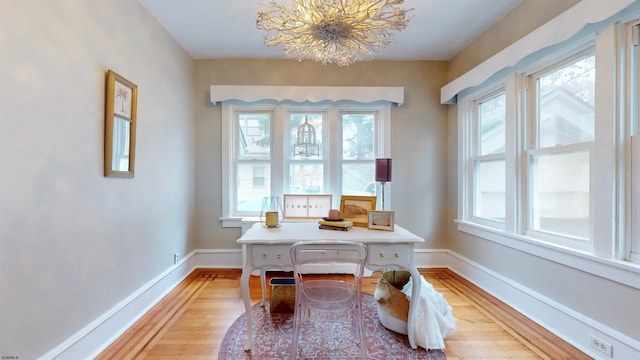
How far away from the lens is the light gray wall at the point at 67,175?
1.31 m

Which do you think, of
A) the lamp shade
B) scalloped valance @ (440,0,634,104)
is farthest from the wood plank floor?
scalloped valance @ (440,0,634,104)

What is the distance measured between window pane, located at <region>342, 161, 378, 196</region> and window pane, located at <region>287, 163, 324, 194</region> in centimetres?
32

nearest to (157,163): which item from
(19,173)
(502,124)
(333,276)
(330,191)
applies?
(19,173)

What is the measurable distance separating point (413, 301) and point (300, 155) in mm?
2243

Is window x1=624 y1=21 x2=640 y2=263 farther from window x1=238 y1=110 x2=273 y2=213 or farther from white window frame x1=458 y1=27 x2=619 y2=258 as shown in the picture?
window x1=238 y1=110 x2=273 y2=213

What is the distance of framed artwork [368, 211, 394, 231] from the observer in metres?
2.07

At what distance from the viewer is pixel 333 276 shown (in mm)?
3203

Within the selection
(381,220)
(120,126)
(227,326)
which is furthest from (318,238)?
(120,126)

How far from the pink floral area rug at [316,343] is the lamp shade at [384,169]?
136cm

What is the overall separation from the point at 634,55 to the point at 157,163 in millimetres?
3607

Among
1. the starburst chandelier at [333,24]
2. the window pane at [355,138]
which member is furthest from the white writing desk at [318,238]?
the window pane at [355,138]

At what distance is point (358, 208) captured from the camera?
225 cm

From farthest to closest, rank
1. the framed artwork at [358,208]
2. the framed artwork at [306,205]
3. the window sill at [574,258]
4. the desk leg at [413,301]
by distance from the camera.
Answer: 1. the framed artwork at [306,205]
2. the framed artwork at [358,208]
3. the desk leg at [413,301]
4. the window sill at [574,258]

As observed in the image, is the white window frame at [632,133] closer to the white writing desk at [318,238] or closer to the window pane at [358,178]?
the white writing desk at [318,238]
